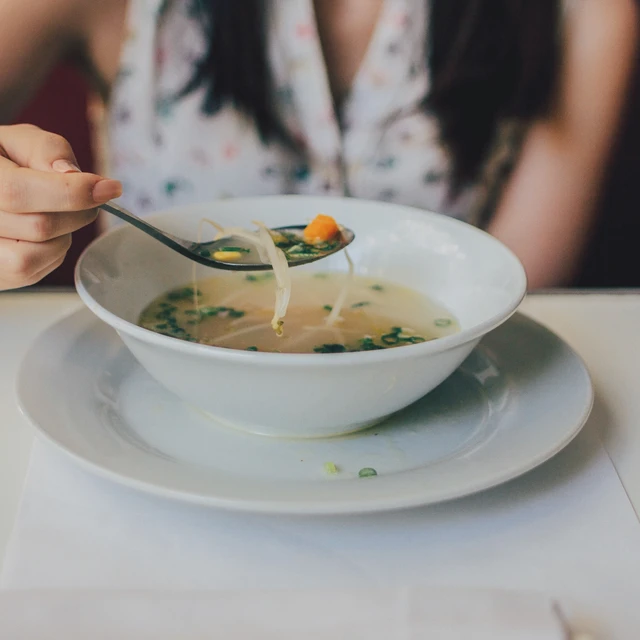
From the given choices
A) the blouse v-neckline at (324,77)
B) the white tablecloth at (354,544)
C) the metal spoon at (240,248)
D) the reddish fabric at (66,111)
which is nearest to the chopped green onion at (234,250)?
the metal spoon at (240,248)

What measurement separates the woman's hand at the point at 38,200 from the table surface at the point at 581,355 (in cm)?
17

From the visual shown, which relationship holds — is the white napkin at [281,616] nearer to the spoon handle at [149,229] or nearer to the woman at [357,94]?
the spoon handle at [149,229]

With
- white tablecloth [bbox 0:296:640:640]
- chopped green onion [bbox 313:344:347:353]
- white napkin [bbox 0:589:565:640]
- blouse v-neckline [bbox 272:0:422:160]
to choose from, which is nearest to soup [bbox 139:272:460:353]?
chopped green onion [bbox 313:344:347:353]

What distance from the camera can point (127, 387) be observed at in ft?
2.66

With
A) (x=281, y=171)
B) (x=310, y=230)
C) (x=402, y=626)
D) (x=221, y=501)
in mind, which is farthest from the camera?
(x=281, y=171)

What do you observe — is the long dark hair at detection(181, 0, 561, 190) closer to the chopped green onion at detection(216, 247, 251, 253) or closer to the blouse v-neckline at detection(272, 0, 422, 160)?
the blouse v-neckline at detection(272, 0, 422, 160)

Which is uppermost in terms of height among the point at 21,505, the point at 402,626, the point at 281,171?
the point at 402,626

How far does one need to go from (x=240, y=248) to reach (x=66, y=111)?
1083mm

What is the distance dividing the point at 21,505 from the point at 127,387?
220 millimetres

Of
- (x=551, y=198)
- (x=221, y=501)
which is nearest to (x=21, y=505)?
(x=221, y=501)

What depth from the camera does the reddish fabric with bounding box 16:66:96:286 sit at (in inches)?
A: 68.0

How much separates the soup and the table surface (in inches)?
7.4

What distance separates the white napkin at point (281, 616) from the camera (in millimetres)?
434

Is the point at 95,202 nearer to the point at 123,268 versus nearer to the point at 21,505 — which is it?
the point at 123,268
